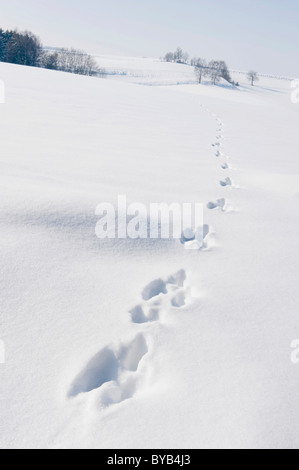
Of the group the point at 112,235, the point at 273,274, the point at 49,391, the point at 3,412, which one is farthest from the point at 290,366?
the point at 112,235

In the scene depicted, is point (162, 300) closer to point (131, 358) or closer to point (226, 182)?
point (131, 358)

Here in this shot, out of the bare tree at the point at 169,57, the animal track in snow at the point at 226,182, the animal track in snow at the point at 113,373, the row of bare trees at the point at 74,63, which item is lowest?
the animal track in snow at the point at 113,373

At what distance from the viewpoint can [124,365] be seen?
1619 millimetres

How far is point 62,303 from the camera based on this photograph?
6.18ft

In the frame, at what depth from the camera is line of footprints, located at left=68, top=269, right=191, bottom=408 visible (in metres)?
1.46

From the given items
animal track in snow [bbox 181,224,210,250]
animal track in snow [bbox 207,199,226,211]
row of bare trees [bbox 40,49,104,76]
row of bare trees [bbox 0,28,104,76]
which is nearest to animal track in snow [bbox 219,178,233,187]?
animal track in snow [bbox 207,199,226,211]

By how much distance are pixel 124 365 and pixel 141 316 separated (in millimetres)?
354

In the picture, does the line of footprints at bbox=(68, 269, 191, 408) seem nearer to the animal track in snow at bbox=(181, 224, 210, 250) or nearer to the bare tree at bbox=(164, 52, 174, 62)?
the animal track in snow at bbox=(181, 224, 210, 250)

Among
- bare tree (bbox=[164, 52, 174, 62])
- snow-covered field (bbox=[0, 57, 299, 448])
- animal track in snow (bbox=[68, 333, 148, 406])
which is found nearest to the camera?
snow-covered field (bbox=[0, 57, 299, 448])

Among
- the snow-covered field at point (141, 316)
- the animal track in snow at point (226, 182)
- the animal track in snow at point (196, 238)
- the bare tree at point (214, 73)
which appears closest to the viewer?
the snow-covered field at point (141, 316)

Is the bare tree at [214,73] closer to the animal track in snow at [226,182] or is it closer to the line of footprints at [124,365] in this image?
the animal track in snow at [226,182]

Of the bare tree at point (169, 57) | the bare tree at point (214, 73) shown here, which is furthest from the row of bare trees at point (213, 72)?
the bare tree at point (169, 57)

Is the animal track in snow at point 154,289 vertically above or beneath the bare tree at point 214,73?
beneath

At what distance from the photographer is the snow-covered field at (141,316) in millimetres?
1308
